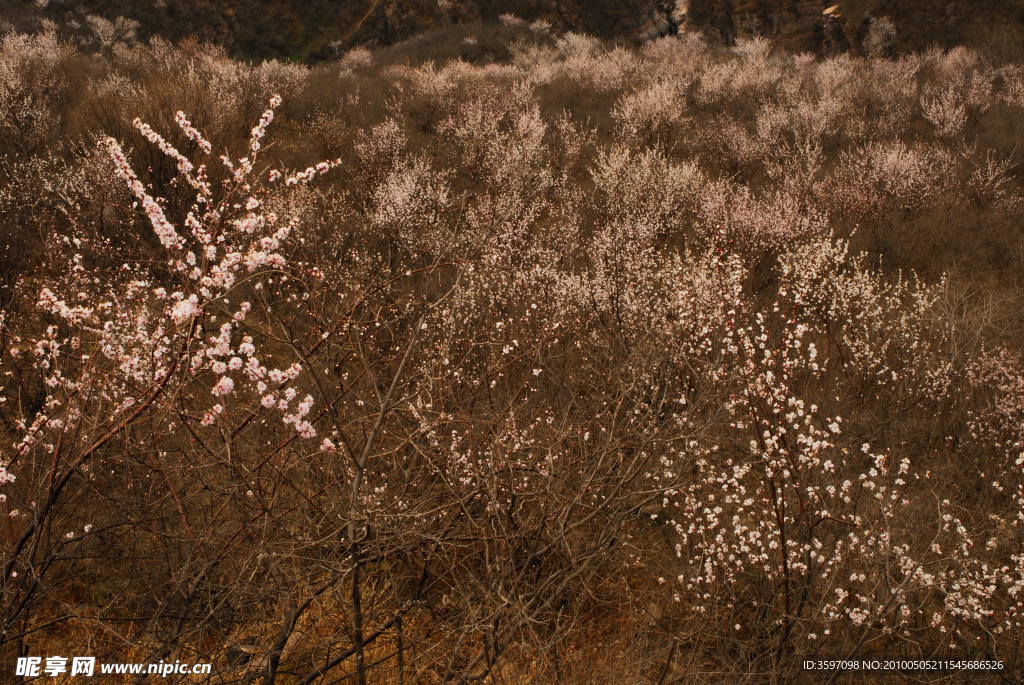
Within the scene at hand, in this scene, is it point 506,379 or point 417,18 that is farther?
point 417,18

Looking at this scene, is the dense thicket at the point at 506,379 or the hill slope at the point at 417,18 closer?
the dense thicket at the point at 506,379

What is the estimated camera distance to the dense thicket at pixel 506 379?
3.12 m

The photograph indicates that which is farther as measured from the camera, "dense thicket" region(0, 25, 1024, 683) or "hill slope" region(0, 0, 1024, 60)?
"hill slope" region(0, 0, 1024, 60)

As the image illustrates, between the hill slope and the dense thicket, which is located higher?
the hill slope

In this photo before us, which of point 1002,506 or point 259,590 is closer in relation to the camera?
point 259,590

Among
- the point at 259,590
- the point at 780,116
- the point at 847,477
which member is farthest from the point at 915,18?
the point at 259,590

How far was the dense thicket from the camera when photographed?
312 centimetres

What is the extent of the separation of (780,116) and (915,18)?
1963cm

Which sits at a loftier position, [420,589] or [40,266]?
[40,266]

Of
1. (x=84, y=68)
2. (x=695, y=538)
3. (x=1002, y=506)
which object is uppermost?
(x=84, y=68)

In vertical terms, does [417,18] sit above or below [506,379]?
above

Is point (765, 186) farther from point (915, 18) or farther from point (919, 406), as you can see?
point (915, 18)

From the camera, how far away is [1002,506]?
17.4 feet

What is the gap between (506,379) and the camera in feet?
17.3
